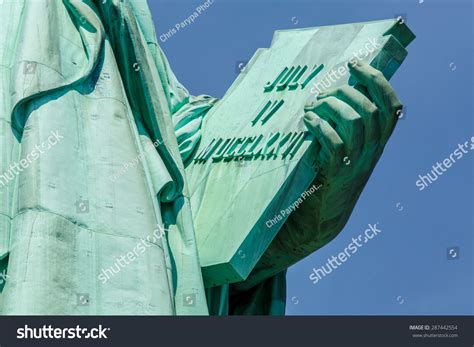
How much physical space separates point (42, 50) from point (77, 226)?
1.69 meters

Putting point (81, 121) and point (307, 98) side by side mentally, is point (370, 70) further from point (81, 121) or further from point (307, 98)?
point (81, 121)

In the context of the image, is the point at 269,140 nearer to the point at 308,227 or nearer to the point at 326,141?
the point at 326,141

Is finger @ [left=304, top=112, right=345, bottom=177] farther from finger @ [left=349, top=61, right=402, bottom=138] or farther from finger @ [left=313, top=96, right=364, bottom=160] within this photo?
finger @ [left=349, top=61, right=402, bottom=138]

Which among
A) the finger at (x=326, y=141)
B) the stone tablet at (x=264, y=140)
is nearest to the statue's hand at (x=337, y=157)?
the finger at (x=326, y=141)

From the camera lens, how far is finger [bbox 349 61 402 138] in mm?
15391

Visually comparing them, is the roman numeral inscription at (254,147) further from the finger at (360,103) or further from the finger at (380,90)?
the finger at (380,90)

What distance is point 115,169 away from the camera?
14.2 meters

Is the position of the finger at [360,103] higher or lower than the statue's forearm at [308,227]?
higher

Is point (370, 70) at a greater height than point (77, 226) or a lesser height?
greater

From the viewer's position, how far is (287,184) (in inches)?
598

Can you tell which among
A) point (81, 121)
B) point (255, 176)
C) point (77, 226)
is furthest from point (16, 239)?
point (255, 176)

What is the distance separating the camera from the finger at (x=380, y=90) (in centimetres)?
1539

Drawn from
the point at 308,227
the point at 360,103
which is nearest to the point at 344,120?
the point at 360,103
